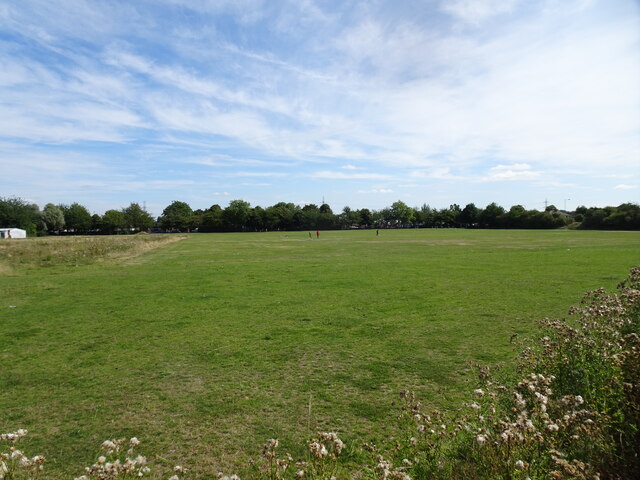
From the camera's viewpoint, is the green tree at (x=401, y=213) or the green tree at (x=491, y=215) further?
the green tree at (x=401, y=213)

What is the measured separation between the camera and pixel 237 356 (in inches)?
303

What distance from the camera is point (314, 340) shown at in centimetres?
862

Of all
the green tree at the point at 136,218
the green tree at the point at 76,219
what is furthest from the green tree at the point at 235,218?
the green tree at the point at 76,219

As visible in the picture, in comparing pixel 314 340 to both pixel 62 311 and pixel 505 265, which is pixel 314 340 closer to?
pixel 62 311

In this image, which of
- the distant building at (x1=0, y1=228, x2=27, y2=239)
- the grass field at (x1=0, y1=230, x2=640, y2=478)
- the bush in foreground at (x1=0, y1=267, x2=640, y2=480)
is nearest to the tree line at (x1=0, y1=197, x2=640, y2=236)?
the distant building at (x1=0, y1=228, x2=27, y2=239)

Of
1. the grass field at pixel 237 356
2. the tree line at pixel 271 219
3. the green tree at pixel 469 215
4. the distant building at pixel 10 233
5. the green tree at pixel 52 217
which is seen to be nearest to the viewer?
the grass field at pixel 237 356

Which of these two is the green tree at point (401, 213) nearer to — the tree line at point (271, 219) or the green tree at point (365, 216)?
the tree line at point (271, 219)

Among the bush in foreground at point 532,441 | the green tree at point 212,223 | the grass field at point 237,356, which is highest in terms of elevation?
the green tree at point 212,223

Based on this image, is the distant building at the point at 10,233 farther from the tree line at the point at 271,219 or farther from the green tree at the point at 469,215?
→ the green tree at the point at 469,215

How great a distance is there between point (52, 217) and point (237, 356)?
138620 mm

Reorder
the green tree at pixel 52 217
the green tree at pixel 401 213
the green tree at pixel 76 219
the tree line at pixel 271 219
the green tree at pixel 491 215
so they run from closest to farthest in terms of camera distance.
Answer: the tree line at pixel 271 219 < the green tree at pixel 52 217 < the green tree at pixel 76 219 < the green tree at pixel 491 215 < the green tree at pixel 401 213

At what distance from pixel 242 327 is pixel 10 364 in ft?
16.4

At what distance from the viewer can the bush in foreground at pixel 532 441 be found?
266 cm

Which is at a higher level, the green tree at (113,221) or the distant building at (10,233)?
the green tree at (113,221)
